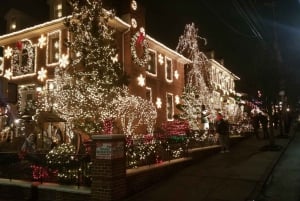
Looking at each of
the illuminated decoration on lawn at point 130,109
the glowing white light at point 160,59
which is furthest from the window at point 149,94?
the illuminated decoration on lawn at point 130,109

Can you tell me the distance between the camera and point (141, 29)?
2033cm

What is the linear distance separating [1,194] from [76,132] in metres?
4.05

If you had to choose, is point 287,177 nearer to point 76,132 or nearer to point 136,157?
point 136,157

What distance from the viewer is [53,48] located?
19641 millimetres

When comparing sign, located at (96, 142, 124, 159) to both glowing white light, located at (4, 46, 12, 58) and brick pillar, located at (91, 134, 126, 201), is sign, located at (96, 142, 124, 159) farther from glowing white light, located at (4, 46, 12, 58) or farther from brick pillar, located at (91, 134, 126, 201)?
glowing white light, located at (4, 46, 12, 58)

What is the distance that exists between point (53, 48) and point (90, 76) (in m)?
7.58

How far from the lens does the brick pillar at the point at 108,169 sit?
830 centimetres

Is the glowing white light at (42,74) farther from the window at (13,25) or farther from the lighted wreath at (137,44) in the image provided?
the lighted wreath at (137,44)

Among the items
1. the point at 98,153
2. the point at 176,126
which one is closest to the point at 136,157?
the point at 98,153

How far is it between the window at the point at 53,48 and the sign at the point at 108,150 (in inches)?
468

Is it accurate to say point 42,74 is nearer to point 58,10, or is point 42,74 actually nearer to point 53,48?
point 53,48

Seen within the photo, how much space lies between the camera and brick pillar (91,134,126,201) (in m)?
8.30

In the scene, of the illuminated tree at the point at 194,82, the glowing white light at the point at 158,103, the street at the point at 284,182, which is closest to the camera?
the street at the point at 284,182

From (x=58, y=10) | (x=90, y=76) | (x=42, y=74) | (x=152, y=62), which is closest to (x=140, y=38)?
(x=152, y=62)
